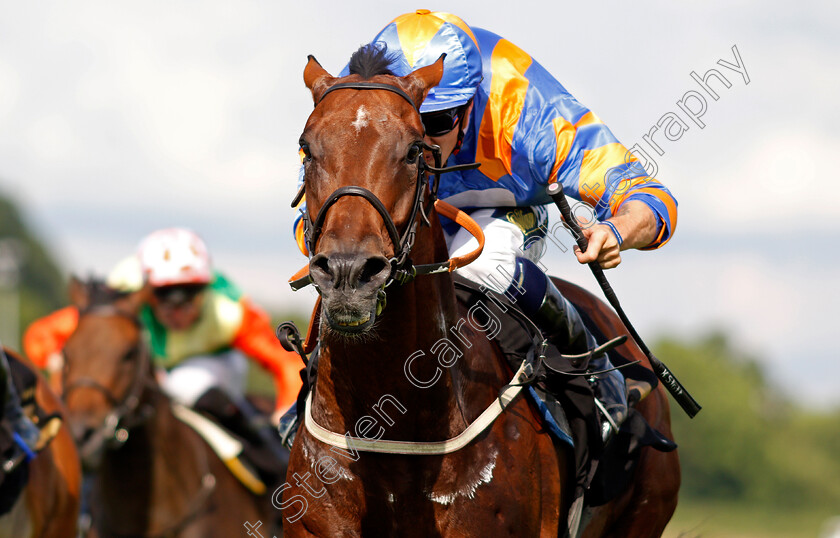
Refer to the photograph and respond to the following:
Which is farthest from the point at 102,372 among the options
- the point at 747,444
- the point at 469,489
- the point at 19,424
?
the point at 747,444

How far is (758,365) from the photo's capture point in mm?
63688

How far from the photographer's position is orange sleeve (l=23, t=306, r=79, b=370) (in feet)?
29.9

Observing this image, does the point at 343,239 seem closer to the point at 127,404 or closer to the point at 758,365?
the point at 127,404

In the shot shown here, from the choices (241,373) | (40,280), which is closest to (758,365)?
(40,280)

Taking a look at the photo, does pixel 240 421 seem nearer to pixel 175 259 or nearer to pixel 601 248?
pixel 175 259

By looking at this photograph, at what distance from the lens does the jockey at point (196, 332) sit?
841cm

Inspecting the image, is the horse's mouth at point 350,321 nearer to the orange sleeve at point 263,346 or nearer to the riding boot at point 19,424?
the riding boot at point 19,424

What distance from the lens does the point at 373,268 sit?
2904 millimetres

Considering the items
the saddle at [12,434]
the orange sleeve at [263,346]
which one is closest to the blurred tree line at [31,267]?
the orange sleeve at [263,346]

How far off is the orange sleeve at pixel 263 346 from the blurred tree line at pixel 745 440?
28790 mm

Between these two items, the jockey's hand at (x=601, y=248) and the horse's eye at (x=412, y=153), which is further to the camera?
the jockey's hand at (x=601, y=248)

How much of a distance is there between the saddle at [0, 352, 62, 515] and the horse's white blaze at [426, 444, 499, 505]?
323 cm

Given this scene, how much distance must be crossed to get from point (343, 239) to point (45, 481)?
4093 mm

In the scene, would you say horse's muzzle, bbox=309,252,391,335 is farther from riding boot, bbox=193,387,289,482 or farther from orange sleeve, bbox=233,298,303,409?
orange sleeve, bbox=233,298,303,409
